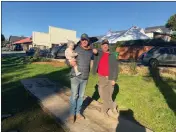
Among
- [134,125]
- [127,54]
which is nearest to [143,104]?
[134,125]

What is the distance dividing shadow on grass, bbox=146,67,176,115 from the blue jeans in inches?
110

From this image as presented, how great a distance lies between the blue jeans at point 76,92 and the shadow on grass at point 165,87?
9.18 ft

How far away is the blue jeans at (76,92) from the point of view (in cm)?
489

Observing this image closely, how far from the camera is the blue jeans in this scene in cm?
489

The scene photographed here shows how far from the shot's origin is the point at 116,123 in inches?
204

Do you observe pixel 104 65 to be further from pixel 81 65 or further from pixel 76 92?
pixel 76 92

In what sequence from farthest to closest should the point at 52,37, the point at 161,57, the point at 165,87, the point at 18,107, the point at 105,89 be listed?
the point at 52,37
the point at 161,57
the point at 165,87
the point at 18,107
the point at 105,89

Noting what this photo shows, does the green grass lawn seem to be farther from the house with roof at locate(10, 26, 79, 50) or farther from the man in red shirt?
the house with roof at locate(10, 26, 79, 50)

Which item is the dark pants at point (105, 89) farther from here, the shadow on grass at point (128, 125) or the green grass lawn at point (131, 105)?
the green grass lawn at point (131, 105)

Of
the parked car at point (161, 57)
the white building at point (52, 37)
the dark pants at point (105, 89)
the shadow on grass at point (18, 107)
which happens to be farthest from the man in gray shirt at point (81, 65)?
the white building at point (52, 37)

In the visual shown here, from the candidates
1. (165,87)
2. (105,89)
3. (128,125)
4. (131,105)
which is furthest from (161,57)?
(128,125)

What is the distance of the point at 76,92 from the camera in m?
4.92

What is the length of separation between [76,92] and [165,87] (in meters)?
5.44

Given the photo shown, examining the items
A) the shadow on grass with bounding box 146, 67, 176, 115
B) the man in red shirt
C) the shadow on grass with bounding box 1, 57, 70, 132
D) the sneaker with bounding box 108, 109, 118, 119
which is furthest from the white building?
the man in red shirt
